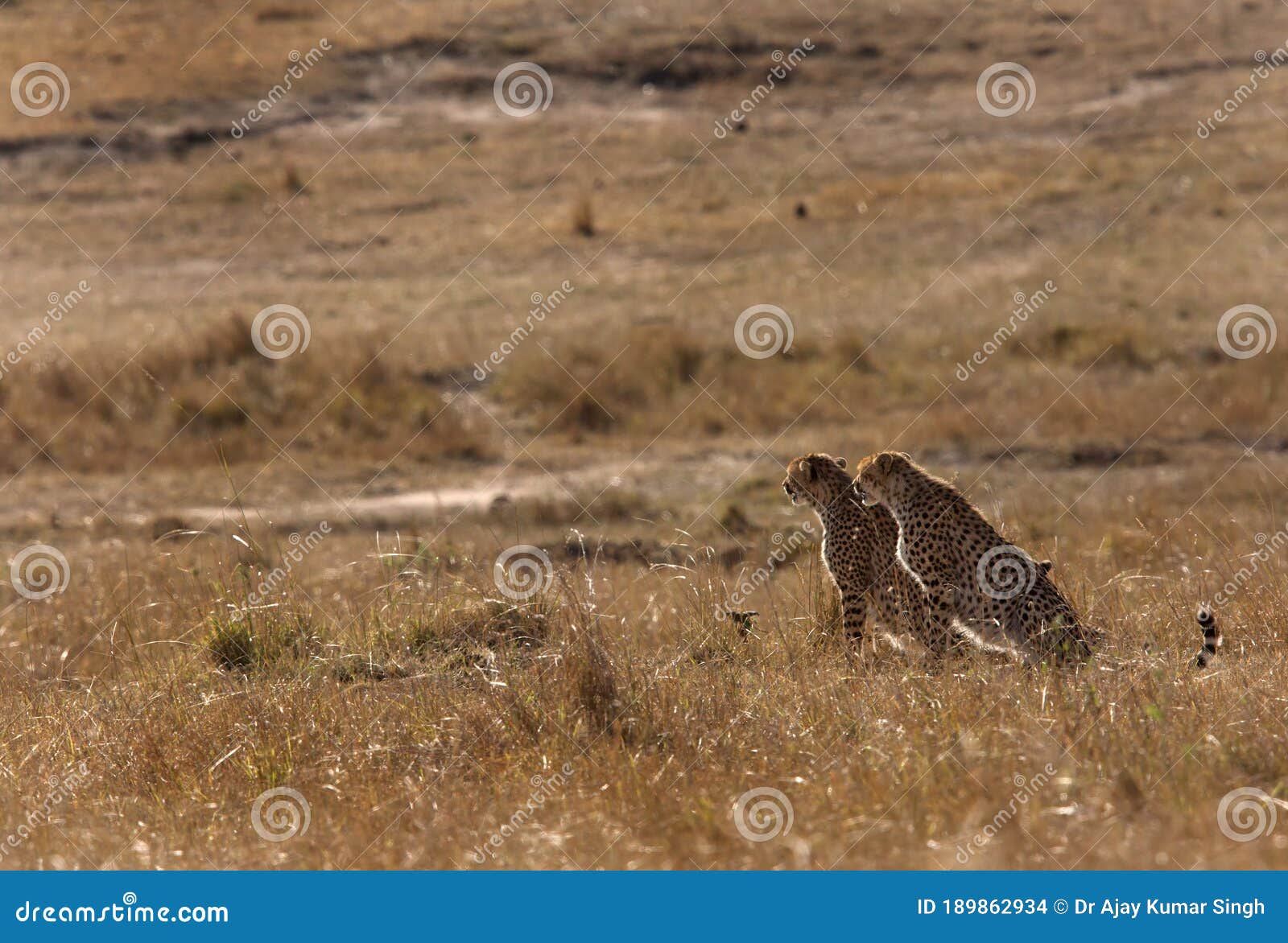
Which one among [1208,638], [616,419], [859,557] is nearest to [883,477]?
[859,557]

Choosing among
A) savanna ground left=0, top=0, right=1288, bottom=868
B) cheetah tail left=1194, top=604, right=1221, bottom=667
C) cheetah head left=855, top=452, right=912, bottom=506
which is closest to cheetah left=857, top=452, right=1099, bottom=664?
cheetah head left=855, top=452, right=912, bottom=506

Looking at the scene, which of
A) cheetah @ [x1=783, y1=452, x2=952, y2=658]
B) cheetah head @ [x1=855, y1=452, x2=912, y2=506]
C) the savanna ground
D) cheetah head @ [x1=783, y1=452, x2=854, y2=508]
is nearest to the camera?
the savanna ground

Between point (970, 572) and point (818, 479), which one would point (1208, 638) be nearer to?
point (970, 572)

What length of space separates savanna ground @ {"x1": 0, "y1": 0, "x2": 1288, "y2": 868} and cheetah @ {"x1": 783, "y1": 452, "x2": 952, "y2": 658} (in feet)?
0.73

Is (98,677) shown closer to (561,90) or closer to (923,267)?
(923,267)

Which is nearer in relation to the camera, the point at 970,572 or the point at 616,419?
the point at 970,572

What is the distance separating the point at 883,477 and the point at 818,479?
58 centimetres

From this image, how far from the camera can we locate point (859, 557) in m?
7.03

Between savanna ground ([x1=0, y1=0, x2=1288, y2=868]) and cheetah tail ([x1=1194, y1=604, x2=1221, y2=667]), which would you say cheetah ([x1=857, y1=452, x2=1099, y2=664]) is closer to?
savanna ground ([x1=0, y1=0, x2=1288, y2=868])

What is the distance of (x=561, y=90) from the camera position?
3969cm

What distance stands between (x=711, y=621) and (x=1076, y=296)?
16.7 m

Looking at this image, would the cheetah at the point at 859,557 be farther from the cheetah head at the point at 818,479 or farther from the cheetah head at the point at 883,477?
the cheetah head at the point at 883,477

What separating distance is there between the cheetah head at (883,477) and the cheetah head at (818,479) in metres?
0.35

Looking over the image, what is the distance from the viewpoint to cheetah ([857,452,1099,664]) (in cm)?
593
